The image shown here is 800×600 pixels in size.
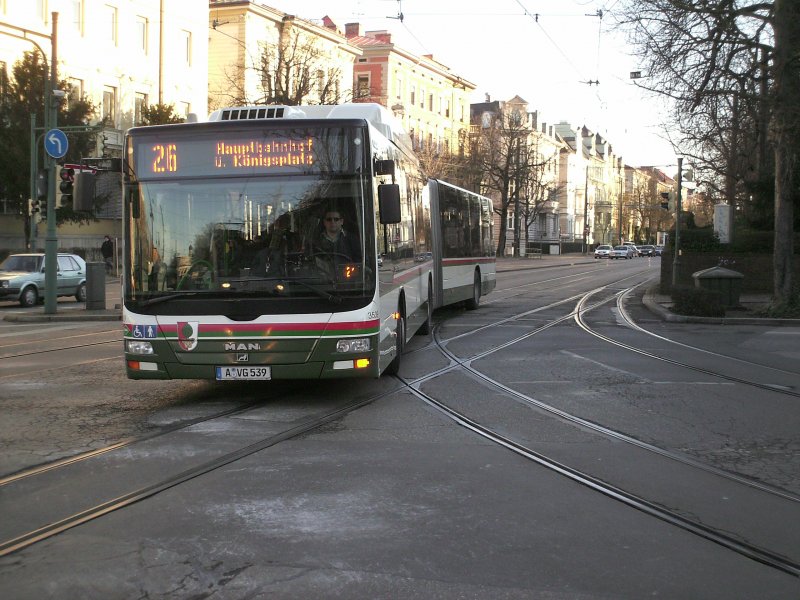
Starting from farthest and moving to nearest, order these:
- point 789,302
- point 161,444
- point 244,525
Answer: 1. point 789,302
2. point 161,444
3. point 244,525

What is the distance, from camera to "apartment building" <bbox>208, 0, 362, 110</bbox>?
43.0 m

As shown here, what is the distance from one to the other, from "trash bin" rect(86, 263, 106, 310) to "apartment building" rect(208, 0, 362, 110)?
70.5 ft

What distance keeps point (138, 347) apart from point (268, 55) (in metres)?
36.2

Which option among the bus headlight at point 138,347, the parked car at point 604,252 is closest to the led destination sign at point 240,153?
the bus headlight at point 138,347

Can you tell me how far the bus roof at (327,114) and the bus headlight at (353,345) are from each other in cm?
229

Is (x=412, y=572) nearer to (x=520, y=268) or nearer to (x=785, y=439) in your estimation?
(x=785, y=439)

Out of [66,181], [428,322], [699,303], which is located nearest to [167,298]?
[428,322]

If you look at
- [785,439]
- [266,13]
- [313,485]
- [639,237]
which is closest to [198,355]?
[313,485]

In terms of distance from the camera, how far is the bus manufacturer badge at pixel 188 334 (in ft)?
28.0

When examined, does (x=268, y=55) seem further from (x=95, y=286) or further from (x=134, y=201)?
(x=134, y=201)

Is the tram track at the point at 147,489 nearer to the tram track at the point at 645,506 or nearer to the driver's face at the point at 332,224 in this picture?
the tram track at the point at 645,506

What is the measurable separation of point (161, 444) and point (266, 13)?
167 feet

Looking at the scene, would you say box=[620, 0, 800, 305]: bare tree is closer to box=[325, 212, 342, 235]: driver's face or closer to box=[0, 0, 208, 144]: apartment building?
box=[325, 212, 342, 235]: driver's face

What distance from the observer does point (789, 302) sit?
20141mm
